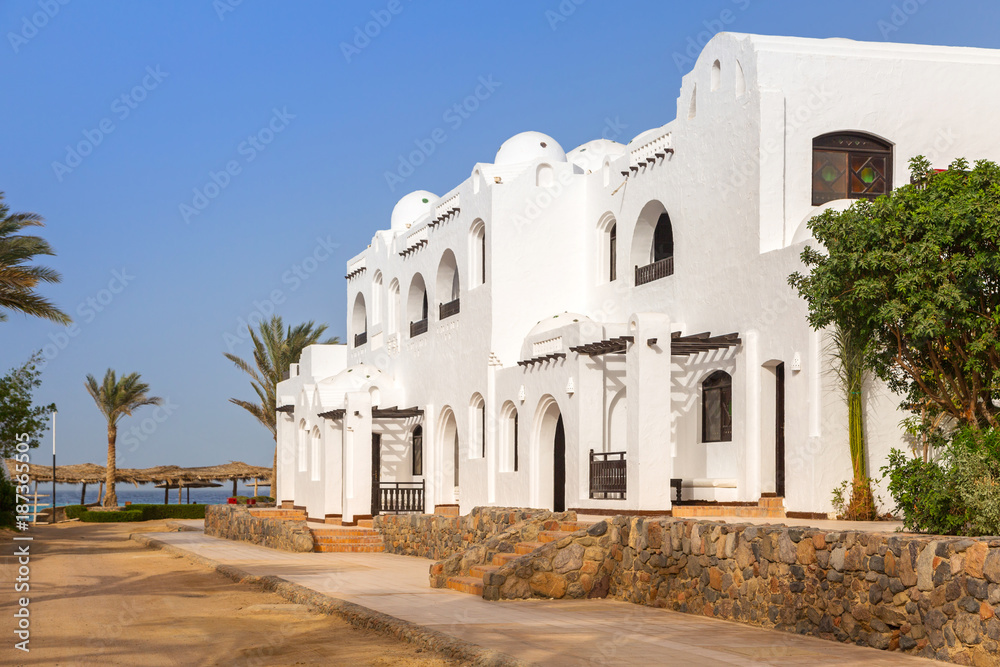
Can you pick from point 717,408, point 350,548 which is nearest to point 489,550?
point 717,408

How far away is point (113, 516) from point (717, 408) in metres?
33.6

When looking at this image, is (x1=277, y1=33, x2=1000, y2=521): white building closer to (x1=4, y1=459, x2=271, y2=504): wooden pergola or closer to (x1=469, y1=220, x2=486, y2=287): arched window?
(x1=469, y1=220, x2=486, y2=287): arched window

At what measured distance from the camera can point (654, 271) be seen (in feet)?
67.3

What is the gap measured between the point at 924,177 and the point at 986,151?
6803 mm

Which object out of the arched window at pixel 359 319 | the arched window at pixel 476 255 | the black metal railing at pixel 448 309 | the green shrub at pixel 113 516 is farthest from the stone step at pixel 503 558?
the green shrub at pixel 113 516

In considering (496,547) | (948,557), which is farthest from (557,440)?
(948,557)

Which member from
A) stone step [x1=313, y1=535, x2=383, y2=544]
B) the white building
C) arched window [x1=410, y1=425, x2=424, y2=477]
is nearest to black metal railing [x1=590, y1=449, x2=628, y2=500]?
the white building

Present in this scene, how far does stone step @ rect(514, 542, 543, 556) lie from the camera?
47.1 feet

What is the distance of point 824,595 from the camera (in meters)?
9.42

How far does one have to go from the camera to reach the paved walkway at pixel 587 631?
8.50 m

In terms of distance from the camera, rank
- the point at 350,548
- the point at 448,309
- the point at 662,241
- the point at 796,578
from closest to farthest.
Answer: the point at 796,578 < the point at 662,241 < the point at 350,548 < the point at 448,309

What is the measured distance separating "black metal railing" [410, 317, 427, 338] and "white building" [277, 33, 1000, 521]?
2201mm

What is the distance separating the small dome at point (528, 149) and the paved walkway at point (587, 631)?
1182 cm

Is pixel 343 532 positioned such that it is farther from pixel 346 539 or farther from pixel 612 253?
pixel 612 253
